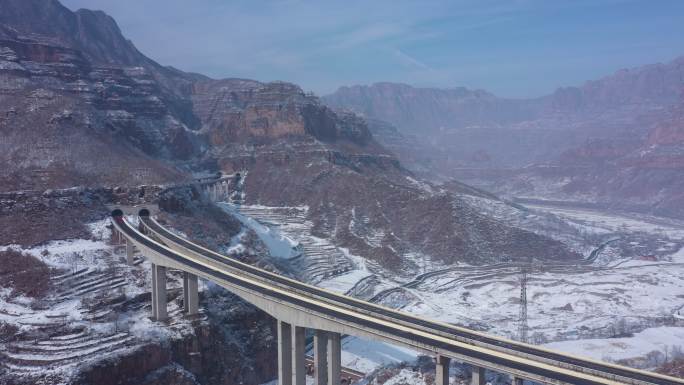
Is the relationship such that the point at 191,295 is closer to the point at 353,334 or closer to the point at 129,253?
the point at 129,253

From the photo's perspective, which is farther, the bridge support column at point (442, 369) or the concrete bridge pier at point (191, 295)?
the concrete bridge pier at point (191, 295)

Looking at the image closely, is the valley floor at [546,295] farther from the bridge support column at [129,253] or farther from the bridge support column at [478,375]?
the bridge support column at [129,253]

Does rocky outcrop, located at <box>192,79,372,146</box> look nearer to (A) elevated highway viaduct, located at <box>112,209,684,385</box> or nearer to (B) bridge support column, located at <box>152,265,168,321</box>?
(B) bridge support column, located at <box>152,265,168,321</box>

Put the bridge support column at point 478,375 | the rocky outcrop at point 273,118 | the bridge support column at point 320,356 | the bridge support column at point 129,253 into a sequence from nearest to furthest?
the bridge support column at point 478,375 → the bridge support column at point 320,356 → the bridge support column at point 129,253 → the rocky outcrop at point 273,118

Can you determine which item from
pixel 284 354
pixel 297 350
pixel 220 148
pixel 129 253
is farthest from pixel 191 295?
pixel 220 148

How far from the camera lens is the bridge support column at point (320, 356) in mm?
46250

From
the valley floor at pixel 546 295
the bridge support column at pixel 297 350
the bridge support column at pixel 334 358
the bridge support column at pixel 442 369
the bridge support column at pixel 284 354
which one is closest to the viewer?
the bridge support column at pixel 442 369

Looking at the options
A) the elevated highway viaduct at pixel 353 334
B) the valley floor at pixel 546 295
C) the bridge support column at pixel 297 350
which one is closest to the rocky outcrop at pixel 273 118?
the valley floor at pixel 546 295

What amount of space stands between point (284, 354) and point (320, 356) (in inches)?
144

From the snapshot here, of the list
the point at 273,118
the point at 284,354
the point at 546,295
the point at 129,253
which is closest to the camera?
the point at 284,354

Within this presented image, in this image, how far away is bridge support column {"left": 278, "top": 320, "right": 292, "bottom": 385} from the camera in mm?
48125

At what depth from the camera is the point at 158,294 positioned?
61.8 meters

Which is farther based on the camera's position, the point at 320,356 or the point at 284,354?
the point at 284,354

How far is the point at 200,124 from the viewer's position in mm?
186500
